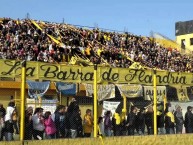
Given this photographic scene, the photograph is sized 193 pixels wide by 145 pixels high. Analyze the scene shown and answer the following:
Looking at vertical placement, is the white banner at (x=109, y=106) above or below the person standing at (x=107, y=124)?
above

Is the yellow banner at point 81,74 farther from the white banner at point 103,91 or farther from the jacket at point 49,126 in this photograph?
the jacket at point 49,126

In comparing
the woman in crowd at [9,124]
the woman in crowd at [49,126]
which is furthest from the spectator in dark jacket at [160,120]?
the woman in crowd at [9,124]

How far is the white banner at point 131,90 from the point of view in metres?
13.5

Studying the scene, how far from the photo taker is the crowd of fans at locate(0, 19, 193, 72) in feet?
98.4

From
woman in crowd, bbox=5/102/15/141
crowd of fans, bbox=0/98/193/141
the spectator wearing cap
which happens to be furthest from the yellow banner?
the spectator wearing cap

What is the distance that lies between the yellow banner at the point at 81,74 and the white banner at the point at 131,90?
0.56ft

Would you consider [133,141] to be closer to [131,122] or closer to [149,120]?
[131,122]

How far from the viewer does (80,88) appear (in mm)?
12781

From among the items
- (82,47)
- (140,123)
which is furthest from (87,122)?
(82,47)

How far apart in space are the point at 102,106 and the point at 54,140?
6.14 feet

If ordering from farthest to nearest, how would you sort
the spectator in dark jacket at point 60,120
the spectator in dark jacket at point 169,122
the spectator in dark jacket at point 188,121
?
the spectator in dark jacket at point 188,121
the spectator in dark jacket at point 169,122
the spectator in dark jacket at point 60,120

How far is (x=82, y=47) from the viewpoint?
35.9 m

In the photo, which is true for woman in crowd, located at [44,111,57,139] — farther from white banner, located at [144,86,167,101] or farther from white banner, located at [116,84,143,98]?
white banner, located at [144,86,167,101]

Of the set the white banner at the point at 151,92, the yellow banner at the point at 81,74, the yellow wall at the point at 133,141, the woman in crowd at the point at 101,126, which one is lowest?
the yellow wall at the point at 133,141
